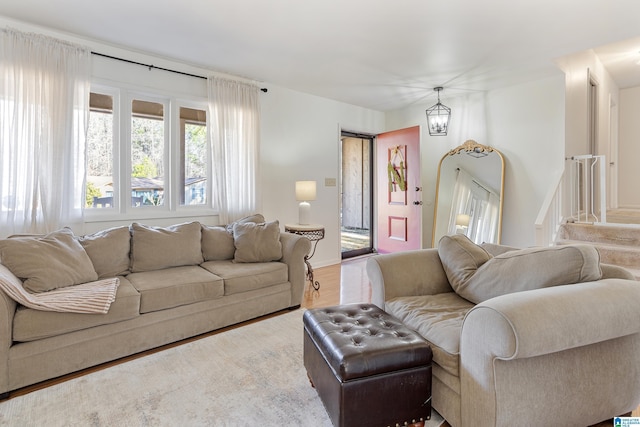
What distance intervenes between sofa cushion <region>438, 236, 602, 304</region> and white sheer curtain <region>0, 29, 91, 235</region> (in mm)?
3110

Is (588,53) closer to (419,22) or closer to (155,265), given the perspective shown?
(419,22)

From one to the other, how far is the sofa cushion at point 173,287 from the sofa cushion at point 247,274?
0.27 ft

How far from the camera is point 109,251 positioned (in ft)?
8.55

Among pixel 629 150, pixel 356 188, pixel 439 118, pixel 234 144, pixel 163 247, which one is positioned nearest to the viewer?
pixel 163 247

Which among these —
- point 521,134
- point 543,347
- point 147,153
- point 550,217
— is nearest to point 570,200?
point 550,217

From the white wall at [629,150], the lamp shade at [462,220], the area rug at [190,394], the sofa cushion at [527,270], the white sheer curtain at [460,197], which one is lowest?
the area rug at [190,394]

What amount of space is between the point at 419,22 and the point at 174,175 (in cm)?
273

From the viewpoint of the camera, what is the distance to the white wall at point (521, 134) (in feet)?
12.9

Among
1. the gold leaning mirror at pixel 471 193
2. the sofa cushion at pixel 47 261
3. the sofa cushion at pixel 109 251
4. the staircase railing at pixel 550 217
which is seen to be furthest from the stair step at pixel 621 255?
the sofa cushion at pixel 47 261

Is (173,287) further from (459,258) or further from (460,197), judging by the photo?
(460,197)

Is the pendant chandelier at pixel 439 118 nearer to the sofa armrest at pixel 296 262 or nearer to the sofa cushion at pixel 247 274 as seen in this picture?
the sofa armrest at pixel 296 262

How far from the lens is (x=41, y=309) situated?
1.89 m

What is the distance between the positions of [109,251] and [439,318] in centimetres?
242

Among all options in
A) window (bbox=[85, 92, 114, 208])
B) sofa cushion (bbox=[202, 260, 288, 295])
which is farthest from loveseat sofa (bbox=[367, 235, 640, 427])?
window (bbox=[85, 92, 114, 208])
